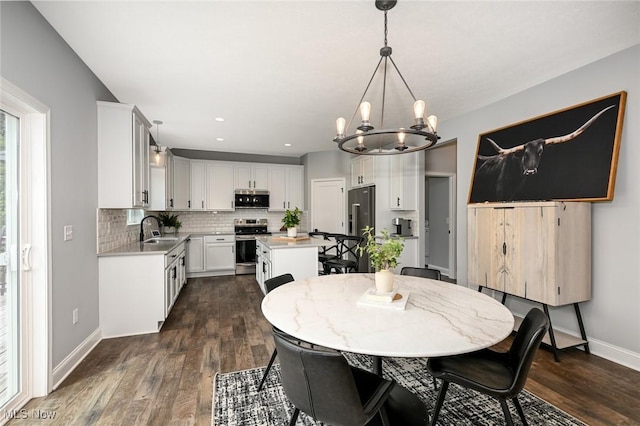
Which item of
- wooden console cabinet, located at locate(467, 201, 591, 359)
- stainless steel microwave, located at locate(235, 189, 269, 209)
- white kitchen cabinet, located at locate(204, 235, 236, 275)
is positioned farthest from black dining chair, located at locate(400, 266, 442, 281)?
stainless steel microwave, located at locate(235, 189, 269, 209)

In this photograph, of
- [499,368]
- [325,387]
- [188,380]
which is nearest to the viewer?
[325,387]

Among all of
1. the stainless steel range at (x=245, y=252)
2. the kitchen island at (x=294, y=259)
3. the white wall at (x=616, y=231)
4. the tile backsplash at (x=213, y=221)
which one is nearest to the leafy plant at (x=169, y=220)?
the tile backsplash at (x=213, y=221)

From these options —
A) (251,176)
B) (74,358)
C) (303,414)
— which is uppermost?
(251,176)

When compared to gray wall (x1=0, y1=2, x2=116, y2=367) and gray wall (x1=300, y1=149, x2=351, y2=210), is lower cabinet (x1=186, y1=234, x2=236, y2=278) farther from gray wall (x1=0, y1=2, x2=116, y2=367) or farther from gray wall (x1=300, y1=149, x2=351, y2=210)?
gray wall (x1=0, y1=2, x2=116, y2=367)

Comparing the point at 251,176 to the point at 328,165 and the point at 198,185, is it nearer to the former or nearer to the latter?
the point at 198,185

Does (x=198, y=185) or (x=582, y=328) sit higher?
(x=198, y=185)

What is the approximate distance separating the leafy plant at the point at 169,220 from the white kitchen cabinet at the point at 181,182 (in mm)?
242

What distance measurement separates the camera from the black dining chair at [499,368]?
55.6 inches

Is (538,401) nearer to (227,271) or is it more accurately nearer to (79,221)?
(79,221)

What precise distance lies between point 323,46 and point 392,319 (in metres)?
2.12

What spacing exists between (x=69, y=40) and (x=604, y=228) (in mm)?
4782

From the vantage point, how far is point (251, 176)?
6660mm

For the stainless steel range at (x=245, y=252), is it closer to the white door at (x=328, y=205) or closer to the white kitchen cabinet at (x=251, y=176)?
the white kitchen cabinet at (x=251, y=176)

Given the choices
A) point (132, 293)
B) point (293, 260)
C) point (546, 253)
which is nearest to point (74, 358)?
point (132, 293)
